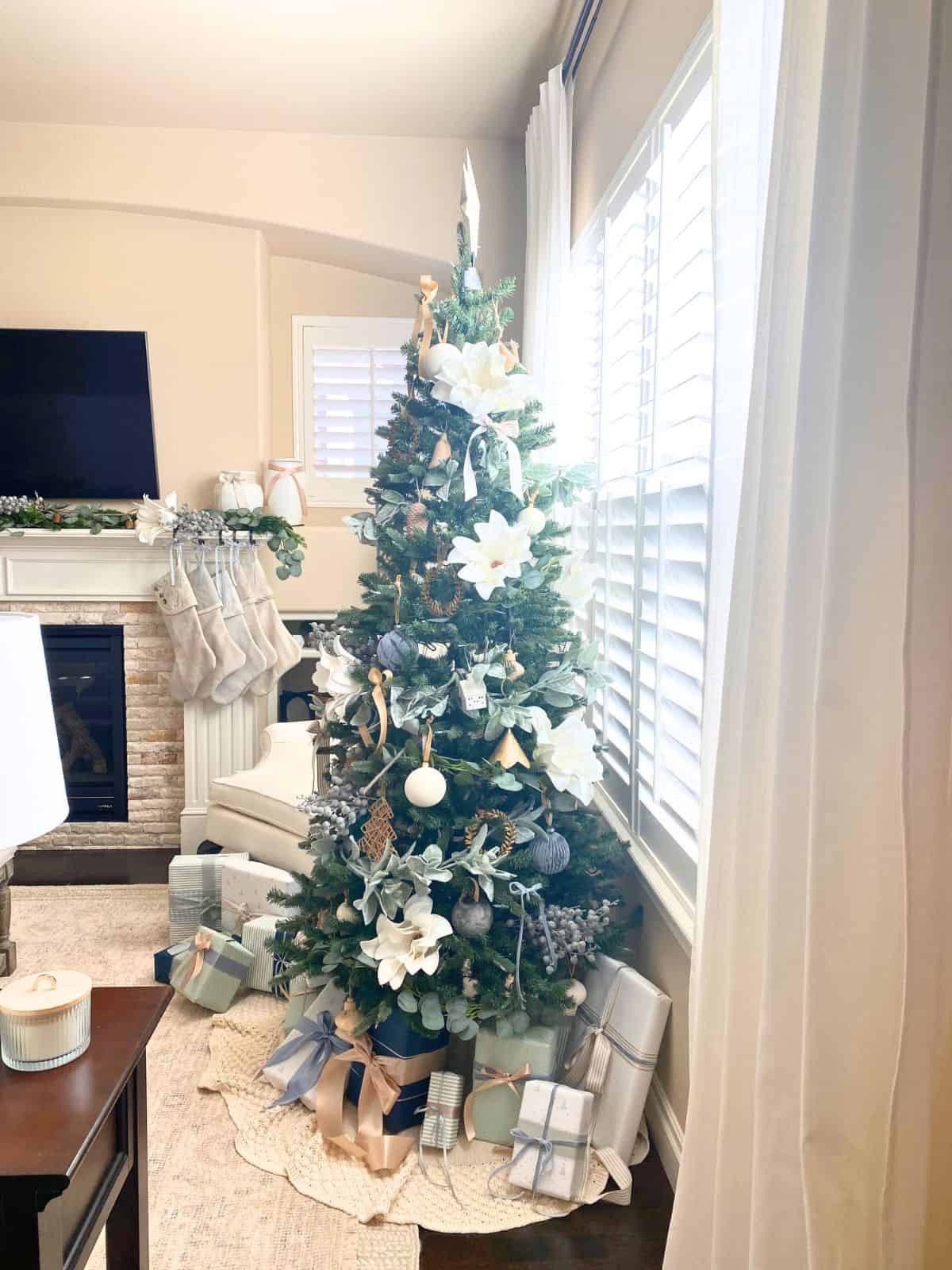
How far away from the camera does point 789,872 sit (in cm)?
97

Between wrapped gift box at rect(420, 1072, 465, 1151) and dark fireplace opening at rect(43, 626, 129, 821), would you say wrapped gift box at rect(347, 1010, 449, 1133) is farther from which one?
dark fireplace opening at rect(43, 626, 129, 821)

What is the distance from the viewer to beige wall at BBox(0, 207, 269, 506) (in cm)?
421

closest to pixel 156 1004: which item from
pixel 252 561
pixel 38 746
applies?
pixel 38 746

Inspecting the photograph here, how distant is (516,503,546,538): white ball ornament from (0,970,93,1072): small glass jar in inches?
50.2

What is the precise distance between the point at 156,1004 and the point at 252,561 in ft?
A: 9.70

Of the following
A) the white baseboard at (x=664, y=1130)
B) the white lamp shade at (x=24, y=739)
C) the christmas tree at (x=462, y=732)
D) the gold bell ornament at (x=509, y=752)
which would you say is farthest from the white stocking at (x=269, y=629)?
the white lamp shade at (x=24, y=739)

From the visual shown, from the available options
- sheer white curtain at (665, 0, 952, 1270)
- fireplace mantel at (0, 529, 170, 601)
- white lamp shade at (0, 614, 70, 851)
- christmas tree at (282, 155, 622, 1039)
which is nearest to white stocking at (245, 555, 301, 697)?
fireplace mantel at (0, 529, 170, 601)

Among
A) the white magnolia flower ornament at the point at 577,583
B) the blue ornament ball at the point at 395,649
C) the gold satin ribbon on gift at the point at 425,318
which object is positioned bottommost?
the blue ornament ball at the point at 395,649

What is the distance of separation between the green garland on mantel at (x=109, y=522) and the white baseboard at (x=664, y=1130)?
8.28 feet

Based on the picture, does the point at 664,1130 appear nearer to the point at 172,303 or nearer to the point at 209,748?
the point at 209,748

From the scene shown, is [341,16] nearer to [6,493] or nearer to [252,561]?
[252,561]

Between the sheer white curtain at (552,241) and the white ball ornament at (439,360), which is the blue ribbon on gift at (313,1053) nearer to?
the white ball ornament at (439,360)

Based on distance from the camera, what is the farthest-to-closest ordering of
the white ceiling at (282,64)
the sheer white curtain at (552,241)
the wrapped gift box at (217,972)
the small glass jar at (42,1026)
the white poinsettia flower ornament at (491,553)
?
1. the white ceiling at (282,64)
2. the sheer white curtain at (552,241)
3. the wrapped gift box at (217,972)
4. the white poinsettia flower ornament at (491,553)
5. the small glass jar at (42,1026)

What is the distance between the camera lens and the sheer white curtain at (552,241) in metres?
3.01
